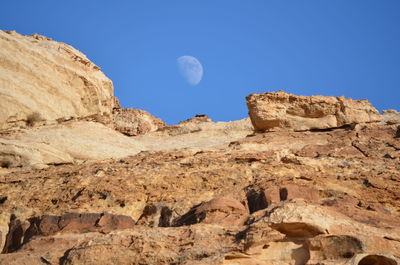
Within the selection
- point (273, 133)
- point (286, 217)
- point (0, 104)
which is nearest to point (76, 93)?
point (0, 104)

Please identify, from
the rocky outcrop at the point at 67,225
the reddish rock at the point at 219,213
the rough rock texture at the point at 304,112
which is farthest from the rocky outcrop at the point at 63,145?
the reddish rock at the point at 219,213

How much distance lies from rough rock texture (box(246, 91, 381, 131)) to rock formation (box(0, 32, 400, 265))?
4 centimetres

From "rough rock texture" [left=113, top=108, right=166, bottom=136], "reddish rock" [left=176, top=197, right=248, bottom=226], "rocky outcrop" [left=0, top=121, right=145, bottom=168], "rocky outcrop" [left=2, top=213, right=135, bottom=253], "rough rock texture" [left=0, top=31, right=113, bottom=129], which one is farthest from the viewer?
"rough rock texture" [left=113, top=108, right=166, bottom=136]

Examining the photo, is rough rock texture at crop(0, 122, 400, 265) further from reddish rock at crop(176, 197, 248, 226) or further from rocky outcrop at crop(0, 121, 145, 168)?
rocky outcrop at crop(0, 121, 145, 168)

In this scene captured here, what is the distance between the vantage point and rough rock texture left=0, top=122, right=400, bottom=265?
8125 millimetres

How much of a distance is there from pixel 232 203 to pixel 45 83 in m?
21.0

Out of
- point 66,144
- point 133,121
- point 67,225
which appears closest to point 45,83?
point 133,121

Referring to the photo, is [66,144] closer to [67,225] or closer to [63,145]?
[63,145]

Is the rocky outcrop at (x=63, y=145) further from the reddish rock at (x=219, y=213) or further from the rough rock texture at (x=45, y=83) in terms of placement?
the reddish rock at (x=219, y=213)

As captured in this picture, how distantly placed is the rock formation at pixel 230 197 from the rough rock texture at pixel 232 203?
3 centimetres

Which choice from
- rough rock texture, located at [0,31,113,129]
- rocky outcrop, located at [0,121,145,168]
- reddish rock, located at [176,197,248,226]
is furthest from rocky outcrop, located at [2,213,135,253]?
rough rock texture, located at [0,31,113,129]

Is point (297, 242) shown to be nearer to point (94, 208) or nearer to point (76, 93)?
point (94, 208)

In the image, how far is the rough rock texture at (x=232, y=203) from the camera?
812cm

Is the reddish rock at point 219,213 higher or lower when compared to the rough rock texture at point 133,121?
lower
